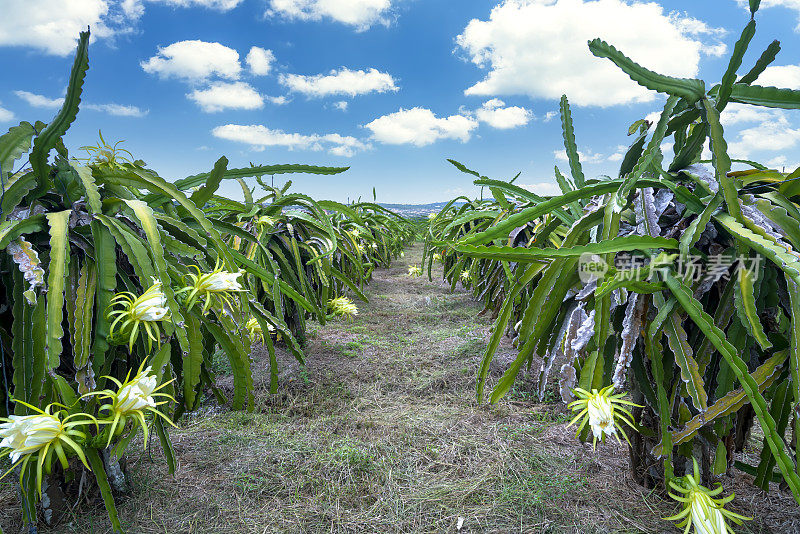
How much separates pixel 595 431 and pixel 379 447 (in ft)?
2.94

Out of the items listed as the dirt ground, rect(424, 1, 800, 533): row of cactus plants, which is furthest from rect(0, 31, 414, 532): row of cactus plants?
rect(424, 1, 800, 533): row of cactus plants

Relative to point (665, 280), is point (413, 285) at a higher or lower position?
lower

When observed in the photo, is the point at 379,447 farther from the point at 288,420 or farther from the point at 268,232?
the point at 268,232

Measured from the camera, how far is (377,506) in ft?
3.77

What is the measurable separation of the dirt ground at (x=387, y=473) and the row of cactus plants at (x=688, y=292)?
0.83 feet

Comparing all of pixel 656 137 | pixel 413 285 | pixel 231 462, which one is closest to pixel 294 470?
pixel 231 462

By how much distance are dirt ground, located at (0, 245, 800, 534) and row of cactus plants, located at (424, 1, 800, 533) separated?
252 mm

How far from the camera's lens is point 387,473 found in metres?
1.28

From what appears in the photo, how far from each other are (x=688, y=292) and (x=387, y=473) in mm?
964

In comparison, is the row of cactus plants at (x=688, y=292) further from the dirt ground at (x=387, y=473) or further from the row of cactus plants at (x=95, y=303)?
the row of cactus plants at (x=95, y=303)

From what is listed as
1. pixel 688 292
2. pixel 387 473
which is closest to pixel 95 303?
pixel 387 473

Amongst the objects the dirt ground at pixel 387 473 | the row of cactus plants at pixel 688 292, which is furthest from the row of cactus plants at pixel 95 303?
the row of cactus plants at pixel 688 292

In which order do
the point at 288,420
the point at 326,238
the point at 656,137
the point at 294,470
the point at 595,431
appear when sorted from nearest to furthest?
the point at 595,431, the point at 656,137, the point at 294,470, the point at 288,420, the point at 326,238

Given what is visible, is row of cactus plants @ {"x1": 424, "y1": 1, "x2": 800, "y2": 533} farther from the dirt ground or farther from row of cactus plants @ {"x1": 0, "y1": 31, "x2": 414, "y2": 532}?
row of cactus plants @ {"x1": 0, "y1": 31, "x2": 414, "y2": 532}
